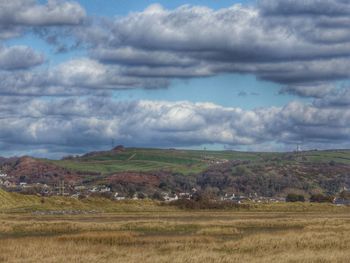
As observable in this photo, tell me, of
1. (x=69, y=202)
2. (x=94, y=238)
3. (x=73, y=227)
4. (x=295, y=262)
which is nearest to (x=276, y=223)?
(x=73, y=227)

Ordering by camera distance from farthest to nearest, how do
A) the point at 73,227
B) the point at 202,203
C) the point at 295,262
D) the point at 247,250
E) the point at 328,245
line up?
the point at 202,203, the point at 73,227, the point at 328,245, the point at 247,250, the point at 295,262

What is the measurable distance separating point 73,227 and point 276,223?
72.7ft

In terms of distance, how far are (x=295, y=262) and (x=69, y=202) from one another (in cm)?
9789

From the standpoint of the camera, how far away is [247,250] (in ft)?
143

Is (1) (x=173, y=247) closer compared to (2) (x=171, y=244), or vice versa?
(1) (x=173, y=247)

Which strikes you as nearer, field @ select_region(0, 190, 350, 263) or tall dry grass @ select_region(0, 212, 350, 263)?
tall dry grass @ select_region(0, 212, 350, 263)

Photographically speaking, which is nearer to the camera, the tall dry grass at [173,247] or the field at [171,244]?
the tall dry grass at [173,247]

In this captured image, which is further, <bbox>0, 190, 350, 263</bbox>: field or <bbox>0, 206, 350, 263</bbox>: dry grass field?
<bbox>0, 190, 350, 263</bbox>: field

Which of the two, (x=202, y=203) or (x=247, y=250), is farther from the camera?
(x=202, y=203)

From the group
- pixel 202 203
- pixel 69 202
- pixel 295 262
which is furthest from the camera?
pixel 202 203

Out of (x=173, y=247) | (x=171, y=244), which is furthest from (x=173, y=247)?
(x=171, y=244)

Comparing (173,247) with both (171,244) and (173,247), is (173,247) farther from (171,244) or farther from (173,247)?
(171,244)

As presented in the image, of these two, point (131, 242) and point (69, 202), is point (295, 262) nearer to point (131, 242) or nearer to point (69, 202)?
point (131, 242)

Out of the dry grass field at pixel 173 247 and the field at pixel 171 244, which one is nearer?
the dry grass field at pixel 173 247
